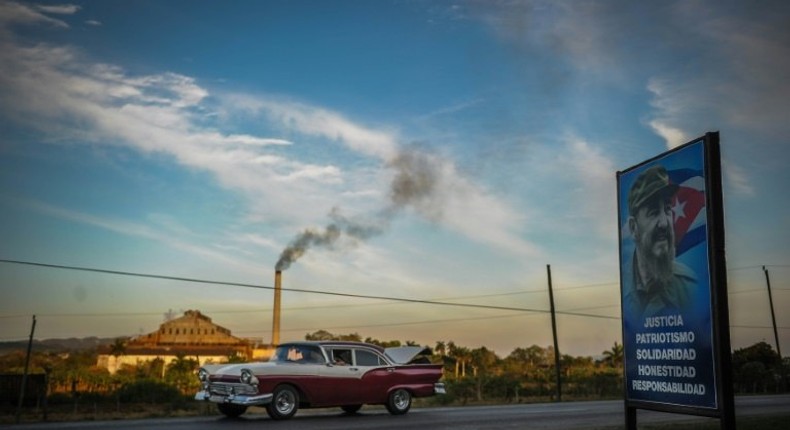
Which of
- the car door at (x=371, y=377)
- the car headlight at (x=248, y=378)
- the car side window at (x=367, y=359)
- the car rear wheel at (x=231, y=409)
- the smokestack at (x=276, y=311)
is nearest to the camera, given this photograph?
the car headlight at (x=248, y=378)

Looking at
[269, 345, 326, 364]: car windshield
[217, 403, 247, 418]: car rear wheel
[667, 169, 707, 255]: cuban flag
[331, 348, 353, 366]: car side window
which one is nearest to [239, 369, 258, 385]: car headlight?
[217, 403, 247, 418]: car rear wheel

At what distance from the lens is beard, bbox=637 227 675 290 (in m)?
9.00

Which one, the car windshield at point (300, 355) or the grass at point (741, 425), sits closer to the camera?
the grass at point (741, 425)

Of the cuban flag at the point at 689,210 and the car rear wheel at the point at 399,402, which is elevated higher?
the cuban flag at the point at 689,210

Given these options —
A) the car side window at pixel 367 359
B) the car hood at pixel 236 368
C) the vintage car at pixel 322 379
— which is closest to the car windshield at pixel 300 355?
the vintage car at pixel 322 379

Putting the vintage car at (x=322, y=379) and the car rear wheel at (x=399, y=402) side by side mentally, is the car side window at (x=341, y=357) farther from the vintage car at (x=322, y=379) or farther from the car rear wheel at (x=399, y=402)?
the car rear wheel at (x=399, y=402)

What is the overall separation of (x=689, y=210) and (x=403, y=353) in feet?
41.6

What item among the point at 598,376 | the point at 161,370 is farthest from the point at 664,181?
the point at 161,370

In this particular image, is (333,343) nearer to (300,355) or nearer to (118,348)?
(300,355)

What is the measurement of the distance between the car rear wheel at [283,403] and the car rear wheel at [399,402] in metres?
3.05

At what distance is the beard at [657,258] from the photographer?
9000 millimetres

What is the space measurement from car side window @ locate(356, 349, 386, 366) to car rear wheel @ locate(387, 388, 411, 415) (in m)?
0.94

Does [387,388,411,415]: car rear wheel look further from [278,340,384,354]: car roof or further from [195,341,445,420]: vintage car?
[278,340,384,354]: car roof

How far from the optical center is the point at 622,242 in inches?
393
